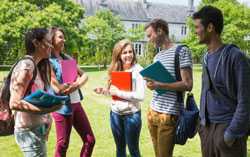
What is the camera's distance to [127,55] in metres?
4.96

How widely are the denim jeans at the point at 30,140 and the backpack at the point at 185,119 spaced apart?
1484mm

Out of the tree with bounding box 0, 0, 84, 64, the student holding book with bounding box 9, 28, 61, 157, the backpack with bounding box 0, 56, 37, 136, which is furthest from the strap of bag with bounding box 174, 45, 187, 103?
the tree with bounding box 0, 0, 84, 64

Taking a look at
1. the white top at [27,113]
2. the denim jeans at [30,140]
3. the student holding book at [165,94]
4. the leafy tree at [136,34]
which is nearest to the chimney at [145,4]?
the leafy tree at [136,34]

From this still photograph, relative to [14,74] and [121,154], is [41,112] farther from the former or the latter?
[121,154]

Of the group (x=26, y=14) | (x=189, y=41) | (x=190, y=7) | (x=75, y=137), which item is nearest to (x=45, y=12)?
(x=26, y=14)

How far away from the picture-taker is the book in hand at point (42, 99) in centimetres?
336

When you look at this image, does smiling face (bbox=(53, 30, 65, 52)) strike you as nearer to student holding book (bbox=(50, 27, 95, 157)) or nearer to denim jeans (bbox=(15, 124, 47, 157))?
student holding book (bbox=(50, 27, 95, 157))

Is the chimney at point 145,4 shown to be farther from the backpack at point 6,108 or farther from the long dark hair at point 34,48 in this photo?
the backpack at point 6,108

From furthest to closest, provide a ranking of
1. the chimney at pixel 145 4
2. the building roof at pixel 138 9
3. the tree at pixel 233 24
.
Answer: the chimney at pixel 145 4
the building roof at pixel 138 9
the tree at pixel 233 24

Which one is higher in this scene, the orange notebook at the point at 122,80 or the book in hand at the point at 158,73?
the book in hand at the point at 158,73

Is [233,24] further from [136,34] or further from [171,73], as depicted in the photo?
[171,73]

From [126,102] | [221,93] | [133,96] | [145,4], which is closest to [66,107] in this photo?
[126,102]

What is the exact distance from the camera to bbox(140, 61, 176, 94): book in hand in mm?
4195

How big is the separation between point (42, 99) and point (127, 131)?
5.69 ft
